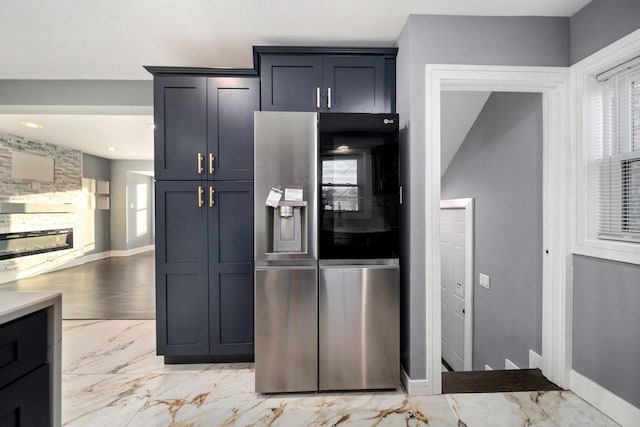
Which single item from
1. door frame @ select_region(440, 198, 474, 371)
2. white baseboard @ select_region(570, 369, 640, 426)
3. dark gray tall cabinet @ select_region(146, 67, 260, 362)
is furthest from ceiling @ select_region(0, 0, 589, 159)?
white baseboard @ select_region(570, 369, 640, 426)

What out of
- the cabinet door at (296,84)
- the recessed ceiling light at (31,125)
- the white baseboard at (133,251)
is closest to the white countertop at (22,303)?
the cabinet door at (296,84)

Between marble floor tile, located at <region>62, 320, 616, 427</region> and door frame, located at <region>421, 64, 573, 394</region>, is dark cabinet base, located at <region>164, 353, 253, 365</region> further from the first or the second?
door frame, located at <region>421, 64, 573, 394</region>

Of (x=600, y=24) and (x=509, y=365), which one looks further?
(x=509, y=365)

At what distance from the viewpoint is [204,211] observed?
2.43 metres

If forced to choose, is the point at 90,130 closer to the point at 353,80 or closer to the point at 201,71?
the point at 201,71

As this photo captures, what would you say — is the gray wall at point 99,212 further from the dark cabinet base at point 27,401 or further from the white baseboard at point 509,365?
the white baseboard at point 509,365

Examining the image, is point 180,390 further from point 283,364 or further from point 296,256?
point 296,256

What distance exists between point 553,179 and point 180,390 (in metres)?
2.95

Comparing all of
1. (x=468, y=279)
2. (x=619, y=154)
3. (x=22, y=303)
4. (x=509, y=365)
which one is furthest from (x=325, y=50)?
(x=509, y=365)

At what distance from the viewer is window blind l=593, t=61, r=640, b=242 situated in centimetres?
176

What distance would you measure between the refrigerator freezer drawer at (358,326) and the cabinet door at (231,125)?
1.08 metres

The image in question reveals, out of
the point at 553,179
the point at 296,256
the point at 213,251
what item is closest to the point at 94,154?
the point at 213,251

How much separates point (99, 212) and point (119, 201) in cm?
58

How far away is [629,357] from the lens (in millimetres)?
1727
